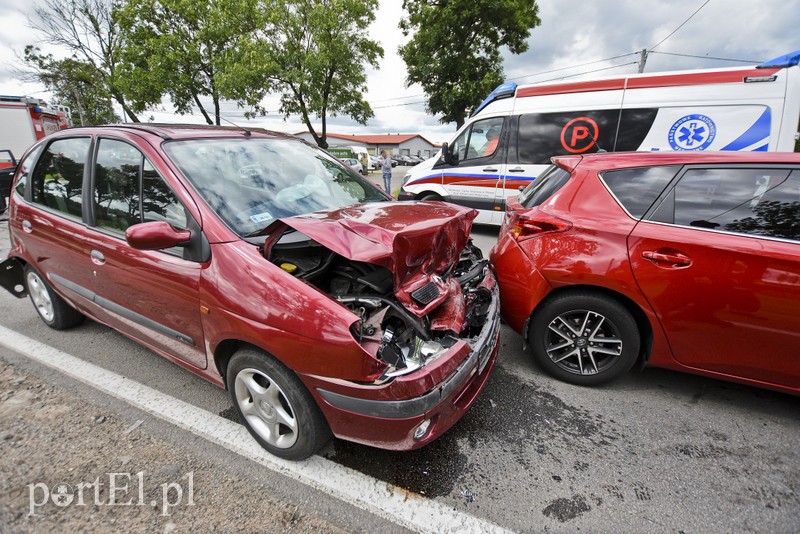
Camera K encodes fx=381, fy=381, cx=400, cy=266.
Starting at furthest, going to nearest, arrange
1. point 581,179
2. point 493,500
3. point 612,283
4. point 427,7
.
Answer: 1. point 427,7
2. point 581,179
3. point 612,283
4. point 493,500

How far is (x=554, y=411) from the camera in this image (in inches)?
93.7

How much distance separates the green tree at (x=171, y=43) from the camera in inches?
710

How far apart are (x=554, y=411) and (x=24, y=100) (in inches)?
668

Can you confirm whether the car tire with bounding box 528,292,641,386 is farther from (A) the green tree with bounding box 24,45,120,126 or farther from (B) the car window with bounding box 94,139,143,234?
(A) the green tree with bounding box 24,45,120,126

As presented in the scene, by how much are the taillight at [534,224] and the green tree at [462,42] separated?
15095mm

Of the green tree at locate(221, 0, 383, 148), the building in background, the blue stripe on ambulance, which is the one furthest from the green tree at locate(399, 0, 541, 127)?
the building in background

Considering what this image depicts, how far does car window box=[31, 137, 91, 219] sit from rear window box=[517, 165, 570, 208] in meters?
3.20

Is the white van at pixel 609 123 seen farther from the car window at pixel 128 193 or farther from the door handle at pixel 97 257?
the door handle at pixel 97 257

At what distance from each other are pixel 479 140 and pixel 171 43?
1894 centimetres

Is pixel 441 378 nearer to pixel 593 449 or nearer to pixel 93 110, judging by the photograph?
pixel 593 449

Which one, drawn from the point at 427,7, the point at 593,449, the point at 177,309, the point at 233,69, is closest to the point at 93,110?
the point at 233,69

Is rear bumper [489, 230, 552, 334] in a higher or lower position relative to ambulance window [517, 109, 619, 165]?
lower

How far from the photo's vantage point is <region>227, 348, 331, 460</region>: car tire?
179cm

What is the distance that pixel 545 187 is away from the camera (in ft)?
9.53
